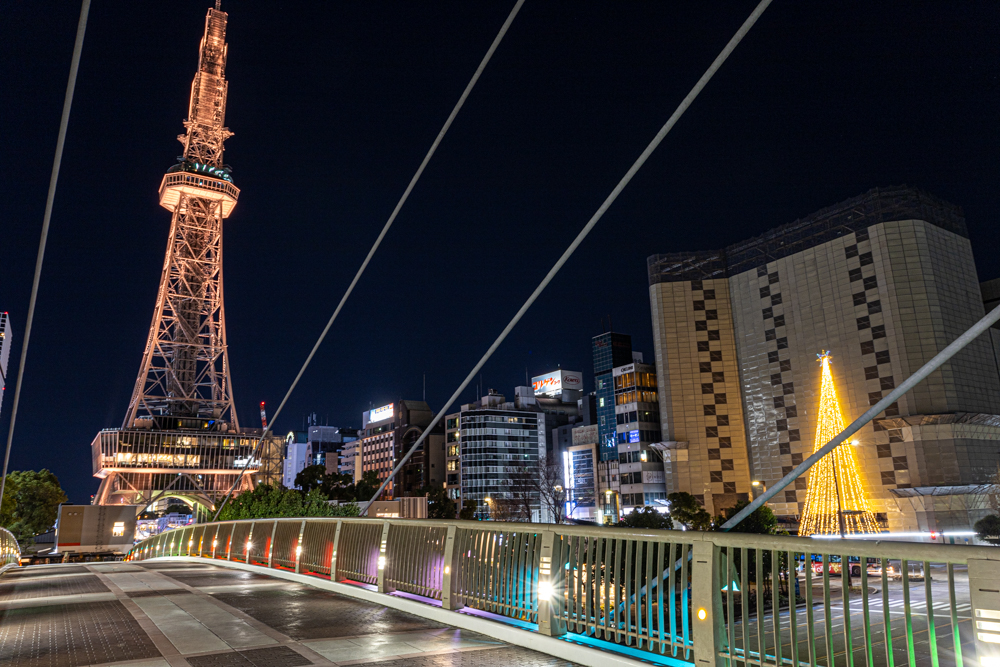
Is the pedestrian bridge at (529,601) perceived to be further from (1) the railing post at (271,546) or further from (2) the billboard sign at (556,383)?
(2) the billboard sign at (556,383)

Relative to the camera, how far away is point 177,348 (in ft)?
374

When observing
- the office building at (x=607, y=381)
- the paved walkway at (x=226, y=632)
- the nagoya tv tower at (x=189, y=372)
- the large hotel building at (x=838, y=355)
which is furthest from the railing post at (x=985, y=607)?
the nagoya tv tower at (x=189, y=372)

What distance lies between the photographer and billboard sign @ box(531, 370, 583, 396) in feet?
531

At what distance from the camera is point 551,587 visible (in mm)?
7051

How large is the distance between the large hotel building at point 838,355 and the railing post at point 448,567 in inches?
2804

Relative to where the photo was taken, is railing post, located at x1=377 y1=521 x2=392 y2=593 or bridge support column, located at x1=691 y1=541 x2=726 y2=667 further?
railing post, located at x1=377 y1=521 x2=392 y2=593

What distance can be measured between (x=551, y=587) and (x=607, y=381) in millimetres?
106918

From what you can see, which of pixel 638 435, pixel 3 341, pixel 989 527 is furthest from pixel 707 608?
pixel 3 341

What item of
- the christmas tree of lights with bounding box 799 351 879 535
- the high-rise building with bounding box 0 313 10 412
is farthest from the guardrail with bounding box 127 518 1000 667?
the high-rise building with bounding box 0 313 10 412

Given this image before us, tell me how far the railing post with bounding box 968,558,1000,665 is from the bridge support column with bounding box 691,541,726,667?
5.88 feet

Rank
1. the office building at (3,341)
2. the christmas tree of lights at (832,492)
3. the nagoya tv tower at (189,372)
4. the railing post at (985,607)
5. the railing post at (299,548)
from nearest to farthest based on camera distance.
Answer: the railing post at (985,607) < the railing post at (299,548) < the christmas tree of lights at (832,492) < the nagoya tv tower at (189,372) < the office building at (3,341)

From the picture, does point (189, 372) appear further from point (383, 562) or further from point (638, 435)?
point (383, 562)

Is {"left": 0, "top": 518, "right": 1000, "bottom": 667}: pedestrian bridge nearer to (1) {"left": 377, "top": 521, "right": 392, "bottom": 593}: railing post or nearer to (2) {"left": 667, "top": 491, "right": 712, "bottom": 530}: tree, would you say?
(1) {"left": 377, "top": 521, "right": 392, "bottom": 593}: railing post

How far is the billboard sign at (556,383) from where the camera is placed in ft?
531
